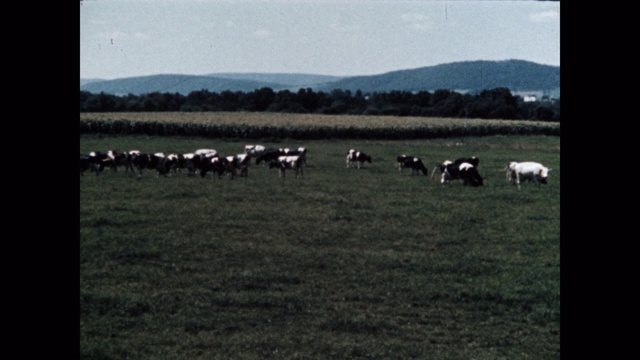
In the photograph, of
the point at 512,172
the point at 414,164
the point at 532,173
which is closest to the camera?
the point at 532,173

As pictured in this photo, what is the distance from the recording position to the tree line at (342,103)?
3162 inches

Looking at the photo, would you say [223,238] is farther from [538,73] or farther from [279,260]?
[538,73]

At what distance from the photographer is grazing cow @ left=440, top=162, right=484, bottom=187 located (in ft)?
82.4

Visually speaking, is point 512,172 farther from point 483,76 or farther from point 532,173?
point 483,76

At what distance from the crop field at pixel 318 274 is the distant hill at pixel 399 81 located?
6990 centimetres

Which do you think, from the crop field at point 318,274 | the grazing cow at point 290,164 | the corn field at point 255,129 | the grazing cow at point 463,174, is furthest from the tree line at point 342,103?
the crop field at point 318,274

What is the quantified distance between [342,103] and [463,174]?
228 ft

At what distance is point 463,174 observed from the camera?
82.5 ft

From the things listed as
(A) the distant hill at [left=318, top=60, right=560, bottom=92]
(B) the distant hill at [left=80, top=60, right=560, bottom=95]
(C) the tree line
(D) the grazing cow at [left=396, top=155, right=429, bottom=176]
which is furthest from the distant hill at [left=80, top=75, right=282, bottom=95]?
(D) the grazing cow at [left=396, top=155, right=429, bottom=176]

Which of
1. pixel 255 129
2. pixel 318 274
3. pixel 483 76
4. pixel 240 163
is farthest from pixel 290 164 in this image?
pixel 483 76

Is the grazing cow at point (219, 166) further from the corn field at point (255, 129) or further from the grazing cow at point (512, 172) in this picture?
the corn field at point (255, 129)

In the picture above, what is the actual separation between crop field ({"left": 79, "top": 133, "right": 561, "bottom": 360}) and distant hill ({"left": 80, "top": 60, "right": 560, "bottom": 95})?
69901mm

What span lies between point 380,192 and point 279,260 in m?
10.9

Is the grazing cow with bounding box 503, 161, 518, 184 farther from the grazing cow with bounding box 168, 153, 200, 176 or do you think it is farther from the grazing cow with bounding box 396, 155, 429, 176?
the grazing cow with bounding box 168, 153, 200, 176
